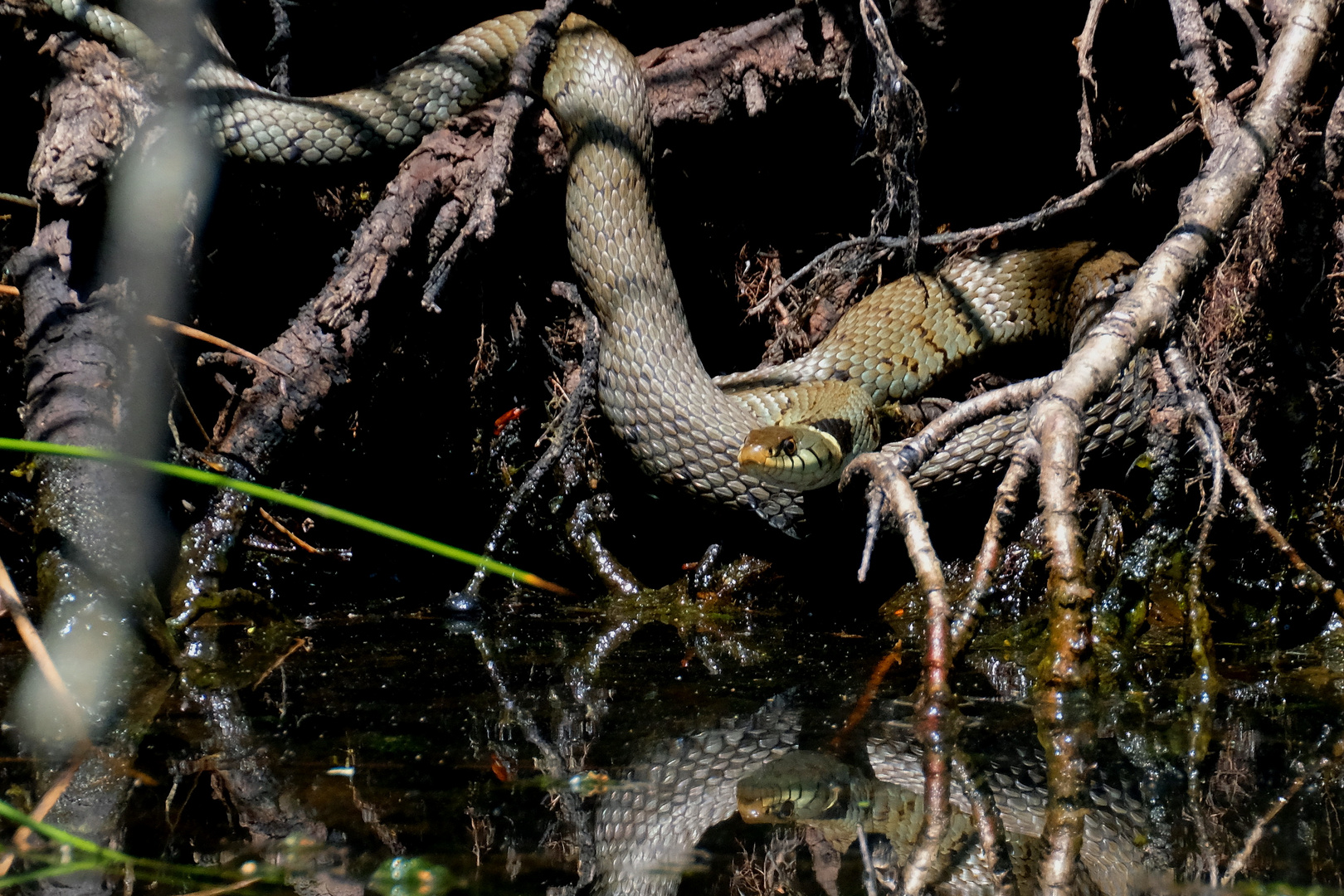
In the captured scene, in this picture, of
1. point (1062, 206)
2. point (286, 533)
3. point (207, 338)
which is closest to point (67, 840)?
point (207, 338)

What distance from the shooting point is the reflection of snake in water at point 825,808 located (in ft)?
5.88

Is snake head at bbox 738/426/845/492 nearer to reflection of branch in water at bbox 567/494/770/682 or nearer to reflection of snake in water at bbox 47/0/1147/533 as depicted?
reflection of snake in water at bbox 47/0/1147/533

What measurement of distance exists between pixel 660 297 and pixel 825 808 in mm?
2864

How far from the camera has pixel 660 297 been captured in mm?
4492

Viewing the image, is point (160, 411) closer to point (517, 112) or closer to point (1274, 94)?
point (517, 112)

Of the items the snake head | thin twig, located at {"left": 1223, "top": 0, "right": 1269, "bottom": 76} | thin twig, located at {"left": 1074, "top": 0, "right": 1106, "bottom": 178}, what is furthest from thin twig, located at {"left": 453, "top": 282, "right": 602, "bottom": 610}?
thin twig, located at {"left": 1223, "top": 0, "right": 1269, "bottom": 76}

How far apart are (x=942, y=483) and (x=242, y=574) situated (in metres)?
3.15

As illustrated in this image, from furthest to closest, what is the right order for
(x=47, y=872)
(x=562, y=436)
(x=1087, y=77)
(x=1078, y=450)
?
(x=562, y=436), (x=1087, y=77), (x=1078, y=450), (x=47, y=872)

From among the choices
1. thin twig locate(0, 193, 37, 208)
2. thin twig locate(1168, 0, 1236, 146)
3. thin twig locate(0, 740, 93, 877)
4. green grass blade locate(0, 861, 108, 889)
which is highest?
thin twig locate(1168, 0, 1236, 146)

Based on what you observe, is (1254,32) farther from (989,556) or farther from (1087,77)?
(989,556)

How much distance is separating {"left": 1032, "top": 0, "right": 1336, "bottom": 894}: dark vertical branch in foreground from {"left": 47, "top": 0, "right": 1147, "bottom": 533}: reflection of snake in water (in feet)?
3.44

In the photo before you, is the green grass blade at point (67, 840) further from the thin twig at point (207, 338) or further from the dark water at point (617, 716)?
the thin twig at point (207, 338)

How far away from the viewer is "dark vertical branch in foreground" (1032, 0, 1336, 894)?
2.21m

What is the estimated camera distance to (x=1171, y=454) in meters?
3.46
